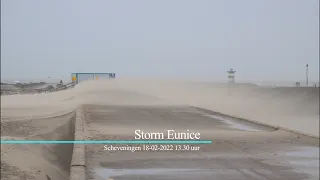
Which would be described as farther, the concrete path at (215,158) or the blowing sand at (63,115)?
the blowing sand at (63,115)

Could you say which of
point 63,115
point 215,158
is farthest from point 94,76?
point 63,115

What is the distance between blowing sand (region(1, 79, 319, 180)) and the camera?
6832 mm

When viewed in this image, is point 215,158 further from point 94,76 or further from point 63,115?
point 63,115

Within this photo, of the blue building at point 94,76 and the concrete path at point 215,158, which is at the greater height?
the blue building at point 94,76

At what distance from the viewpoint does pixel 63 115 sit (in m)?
14.9

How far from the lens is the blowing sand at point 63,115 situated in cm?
683

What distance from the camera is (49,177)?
649 centimetres

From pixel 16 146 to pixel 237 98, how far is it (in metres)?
12.6

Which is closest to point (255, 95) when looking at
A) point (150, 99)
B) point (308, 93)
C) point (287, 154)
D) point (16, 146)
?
point (150, 99)

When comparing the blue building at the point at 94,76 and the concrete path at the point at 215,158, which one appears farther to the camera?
the blue building at the point at 94,76

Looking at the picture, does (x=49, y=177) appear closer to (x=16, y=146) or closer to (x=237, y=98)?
(x=16, y=146)

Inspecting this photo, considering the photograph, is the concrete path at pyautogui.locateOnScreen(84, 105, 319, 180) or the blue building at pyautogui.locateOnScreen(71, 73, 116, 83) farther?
the blue building at pyautogui.locateOnScreen(71, 73, 116, 83)

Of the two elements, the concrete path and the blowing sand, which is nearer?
the concrete path

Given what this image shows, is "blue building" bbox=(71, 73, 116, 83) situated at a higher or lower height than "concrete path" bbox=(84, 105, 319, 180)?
higher
